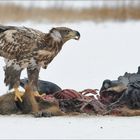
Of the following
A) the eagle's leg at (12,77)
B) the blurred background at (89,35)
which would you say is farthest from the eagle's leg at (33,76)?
the blurred background at (89,35)

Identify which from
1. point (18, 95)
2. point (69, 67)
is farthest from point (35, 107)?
point (69, 67)

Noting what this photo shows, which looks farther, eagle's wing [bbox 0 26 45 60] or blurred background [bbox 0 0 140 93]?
blurred background [bbox 0 0 140 93]

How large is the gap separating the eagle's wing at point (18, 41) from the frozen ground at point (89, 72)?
609 millimetres

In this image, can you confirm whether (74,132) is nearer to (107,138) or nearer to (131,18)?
(107,138)

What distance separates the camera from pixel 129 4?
21.0 metres

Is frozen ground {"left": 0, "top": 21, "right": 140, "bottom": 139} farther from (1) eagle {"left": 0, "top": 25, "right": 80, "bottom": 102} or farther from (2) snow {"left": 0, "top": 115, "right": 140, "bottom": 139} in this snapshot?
(1) eagle {"left": 0, "top": 25, "right": 80, "bottom": 102}

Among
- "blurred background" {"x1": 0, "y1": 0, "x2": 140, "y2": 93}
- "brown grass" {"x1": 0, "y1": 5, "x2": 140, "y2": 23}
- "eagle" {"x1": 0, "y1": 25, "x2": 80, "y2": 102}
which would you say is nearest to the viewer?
"eagle" {"x1": 0, "y1": 25, "x2": 80, "y2": 102}

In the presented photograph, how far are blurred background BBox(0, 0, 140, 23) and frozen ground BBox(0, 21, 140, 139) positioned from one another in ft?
1.25

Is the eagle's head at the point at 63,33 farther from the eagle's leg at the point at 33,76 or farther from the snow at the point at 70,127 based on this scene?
the snow at the point at 70,127

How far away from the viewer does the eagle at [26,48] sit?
674 cm

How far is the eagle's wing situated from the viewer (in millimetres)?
6746

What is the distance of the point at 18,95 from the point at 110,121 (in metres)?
0.89

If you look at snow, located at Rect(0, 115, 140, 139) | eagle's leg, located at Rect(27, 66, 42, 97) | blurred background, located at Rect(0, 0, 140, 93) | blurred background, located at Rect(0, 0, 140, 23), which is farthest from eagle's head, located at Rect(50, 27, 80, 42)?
blurred background, located at Rect(0, 0, 140, 23)

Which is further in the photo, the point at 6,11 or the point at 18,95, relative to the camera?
the point at 6,11
